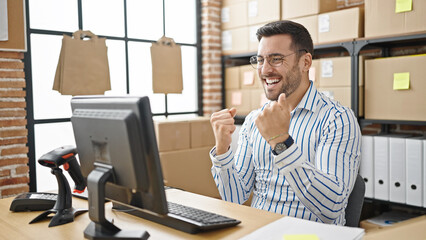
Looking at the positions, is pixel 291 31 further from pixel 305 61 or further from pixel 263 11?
pixel 263 11

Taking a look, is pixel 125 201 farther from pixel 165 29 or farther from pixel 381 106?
pixel 165 29

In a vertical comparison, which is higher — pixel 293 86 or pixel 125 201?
pixel 293 86

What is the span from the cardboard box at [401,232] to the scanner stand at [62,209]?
0.90 m

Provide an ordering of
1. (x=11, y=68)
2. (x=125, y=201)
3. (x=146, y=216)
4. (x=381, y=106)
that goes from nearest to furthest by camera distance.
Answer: (x=125, y=201) < (x=146, y=216) < (x=11, y=68) < (x=381, y=106)

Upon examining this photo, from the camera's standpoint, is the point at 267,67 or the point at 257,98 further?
the point at 257,98

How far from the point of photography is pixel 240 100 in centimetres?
344

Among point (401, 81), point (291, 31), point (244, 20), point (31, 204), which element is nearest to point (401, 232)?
point (291, 31)

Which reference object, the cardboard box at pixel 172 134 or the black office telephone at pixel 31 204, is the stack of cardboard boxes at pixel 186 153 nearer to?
the cardboard box at pixel 172 134

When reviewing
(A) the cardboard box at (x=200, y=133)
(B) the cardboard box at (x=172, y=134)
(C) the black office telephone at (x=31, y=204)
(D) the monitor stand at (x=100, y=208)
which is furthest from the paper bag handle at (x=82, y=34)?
(D) the monitor stand at (x=100, y=208)

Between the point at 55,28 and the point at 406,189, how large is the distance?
248 centimetres

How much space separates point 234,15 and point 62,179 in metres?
2.49

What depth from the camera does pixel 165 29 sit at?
11.1 feet

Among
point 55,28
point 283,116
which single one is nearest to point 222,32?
point 55,28

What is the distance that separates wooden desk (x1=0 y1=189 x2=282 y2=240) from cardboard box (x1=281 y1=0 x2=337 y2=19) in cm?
197
